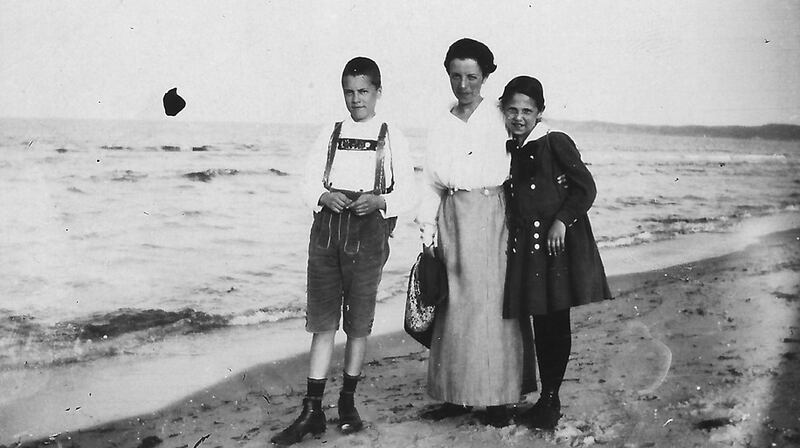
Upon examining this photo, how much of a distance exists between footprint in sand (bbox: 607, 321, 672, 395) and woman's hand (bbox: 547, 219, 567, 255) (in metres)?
0.78

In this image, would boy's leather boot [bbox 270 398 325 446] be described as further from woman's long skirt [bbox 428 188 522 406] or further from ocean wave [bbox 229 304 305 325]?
ocean wave [bbox 229 304 305 325]

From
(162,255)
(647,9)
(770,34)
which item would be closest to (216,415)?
(162,255)

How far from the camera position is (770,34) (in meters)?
3.01

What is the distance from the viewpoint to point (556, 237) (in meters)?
2.36

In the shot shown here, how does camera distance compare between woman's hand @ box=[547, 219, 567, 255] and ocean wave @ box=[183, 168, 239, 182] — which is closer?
woman's hand @ box=[547, 219, 567, 255]

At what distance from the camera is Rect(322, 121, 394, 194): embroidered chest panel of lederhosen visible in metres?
2.43

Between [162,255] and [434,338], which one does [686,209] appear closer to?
[434,338]

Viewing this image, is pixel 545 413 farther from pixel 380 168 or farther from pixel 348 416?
pixel 380 168

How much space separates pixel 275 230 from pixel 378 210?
2.98ft

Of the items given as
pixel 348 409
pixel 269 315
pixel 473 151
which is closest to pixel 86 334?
pixel 269 315

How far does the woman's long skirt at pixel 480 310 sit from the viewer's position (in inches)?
97.8

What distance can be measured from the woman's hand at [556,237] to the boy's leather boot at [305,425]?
38.7 inches

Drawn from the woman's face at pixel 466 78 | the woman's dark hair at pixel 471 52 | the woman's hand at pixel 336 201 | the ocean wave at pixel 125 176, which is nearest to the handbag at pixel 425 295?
the woman's hand at pixel 336 201

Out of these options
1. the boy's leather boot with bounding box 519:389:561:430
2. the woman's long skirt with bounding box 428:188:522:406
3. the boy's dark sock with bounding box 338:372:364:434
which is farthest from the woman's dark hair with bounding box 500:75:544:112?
the boy's dark sock with bounding box 338:372:364:434
